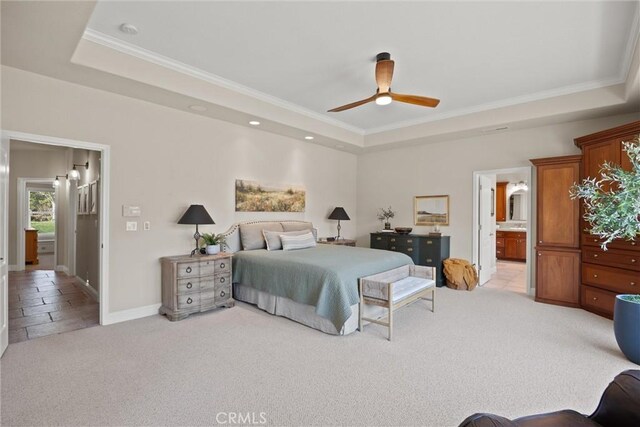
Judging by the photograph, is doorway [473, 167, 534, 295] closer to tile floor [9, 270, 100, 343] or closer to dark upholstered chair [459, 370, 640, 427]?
dark upholstered chair [459, 370, 640, 427]

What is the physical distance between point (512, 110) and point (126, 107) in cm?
537

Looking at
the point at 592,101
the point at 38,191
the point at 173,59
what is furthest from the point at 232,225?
the point at 38,191

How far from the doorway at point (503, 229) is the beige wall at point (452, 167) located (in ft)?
0.49

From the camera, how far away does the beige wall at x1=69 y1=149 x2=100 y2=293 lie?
494cm

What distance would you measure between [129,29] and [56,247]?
6.83 m

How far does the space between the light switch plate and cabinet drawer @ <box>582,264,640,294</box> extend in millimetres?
5917

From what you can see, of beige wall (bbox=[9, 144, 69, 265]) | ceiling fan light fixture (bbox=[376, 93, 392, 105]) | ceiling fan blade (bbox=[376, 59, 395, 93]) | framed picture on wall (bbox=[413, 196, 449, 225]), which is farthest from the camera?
beige wall (bbox=[9, 144, 69, 265])

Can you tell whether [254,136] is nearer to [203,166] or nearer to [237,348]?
[203,166]

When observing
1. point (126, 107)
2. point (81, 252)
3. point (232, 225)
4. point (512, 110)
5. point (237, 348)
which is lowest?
point (237, 348)

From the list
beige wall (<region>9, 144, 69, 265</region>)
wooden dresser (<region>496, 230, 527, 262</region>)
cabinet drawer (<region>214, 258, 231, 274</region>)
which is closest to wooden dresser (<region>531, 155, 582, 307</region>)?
cabinet drawer (<region>214, 258, 231, 274</region>)

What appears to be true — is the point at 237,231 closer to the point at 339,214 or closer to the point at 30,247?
the point at 339,214

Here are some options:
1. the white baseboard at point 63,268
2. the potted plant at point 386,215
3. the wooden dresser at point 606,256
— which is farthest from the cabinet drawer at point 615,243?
the white baseboard at point 63,268

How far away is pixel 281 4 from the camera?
2.69 metres

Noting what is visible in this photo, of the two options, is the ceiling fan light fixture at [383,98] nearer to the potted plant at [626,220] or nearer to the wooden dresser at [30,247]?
the potted plant at [626,220]
